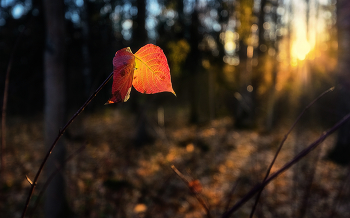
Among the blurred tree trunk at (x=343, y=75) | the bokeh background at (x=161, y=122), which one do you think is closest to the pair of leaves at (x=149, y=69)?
the bokeh background at (x=161, y=122)

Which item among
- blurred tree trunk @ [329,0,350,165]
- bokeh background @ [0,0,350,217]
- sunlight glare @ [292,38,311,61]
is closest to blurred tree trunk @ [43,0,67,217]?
bokeh background @ [0,0,350,217]

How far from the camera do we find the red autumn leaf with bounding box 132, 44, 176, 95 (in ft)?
1.50

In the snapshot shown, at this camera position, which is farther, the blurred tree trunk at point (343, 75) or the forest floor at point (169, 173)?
the blurred tree trunk at point (343, 75)

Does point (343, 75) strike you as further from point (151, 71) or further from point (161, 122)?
point (151, 71)

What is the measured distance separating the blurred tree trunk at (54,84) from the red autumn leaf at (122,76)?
278cm

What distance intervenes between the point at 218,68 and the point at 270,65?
3.81m

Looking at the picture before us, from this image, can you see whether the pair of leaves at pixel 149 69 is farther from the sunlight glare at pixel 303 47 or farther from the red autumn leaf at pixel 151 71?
the sunlight glare at pixel 303 47

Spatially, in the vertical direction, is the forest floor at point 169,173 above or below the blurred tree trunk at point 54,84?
below

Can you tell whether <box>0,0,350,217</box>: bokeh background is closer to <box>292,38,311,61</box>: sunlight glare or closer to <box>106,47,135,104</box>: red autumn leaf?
<box>292,38,311,61</box>: sunlight glare

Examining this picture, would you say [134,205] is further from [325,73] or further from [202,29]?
[325,73]

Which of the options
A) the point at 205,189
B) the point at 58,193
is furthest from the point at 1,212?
the point at 205,189

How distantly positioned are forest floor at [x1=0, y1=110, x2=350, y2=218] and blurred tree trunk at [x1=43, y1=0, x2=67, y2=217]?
330mm

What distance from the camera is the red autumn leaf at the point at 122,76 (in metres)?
0.40

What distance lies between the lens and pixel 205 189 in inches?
173
